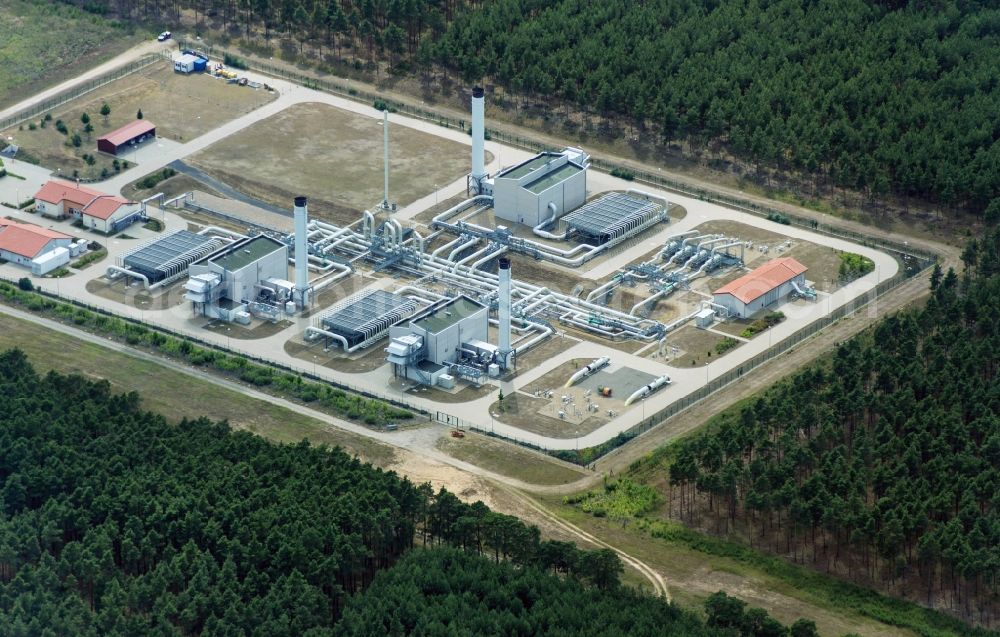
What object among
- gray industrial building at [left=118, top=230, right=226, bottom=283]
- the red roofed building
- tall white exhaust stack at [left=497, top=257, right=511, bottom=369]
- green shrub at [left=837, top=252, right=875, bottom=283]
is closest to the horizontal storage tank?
gray industrial building at [left=118, top=230, right=226, bottom=283]

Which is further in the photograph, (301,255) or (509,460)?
(301,255)

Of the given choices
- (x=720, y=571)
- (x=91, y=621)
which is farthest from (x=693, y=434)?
(x=91, y=621)

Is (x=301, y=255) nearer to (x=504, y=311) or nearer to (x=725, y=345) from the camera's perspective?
(x=504, y=311)

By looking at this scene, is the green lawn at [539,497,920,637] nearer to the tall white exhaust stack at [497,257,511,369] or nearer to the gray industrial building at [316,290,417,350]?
the tall white exhaust stack at [497,257,511,369]

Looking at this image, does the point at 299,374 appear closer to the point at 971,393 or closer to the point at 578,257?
the point at 578,257

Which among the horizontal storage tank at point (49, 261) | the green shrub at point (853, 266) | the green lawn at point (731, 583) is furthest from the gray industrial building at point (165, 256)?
the green shrub at point (853, 266)

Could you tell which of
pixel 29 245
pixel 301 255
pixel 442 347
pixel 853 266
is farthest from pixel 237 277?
pixel 853 266
